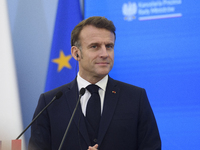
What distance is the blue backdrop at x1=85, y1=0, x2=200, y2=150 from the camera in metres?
2.81

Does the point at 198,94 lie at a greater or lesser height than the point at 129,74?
lesser

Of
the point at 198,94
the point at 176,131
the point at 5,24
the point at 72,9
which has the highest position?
the point at 72,9

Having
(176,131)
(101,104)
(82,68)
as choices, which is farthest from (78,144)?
(176,131)

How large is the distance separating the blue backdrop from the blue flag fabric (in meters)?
0.47

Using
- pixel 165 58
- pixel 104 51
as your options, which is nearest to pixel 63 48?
pixel 165 58

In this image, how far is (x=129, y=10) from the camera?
307 cm

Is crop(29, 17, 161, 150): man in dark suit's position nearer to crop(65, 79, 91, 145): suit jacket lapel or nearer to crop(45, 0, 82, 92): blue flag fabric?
crop(65, 79, 91, 145): suit jacket lapel

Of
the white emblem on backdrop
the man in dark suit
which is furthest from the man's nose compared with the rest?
the white emblem on backdrop

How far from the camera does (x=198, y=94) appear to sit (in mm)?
2789

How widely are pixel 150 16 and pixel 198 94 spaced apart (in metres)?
1.01

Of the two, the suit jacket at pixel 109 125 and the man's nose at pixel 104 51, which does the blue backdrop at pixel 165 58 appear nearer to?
the suit jacket at pixel 109 125

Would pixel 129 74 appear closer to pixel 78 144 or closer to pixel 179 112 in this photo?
pixel 179 112

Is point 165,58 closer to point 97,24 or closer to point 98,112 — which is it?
point 97,24

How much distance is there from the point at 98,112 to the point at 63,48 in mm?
1559
